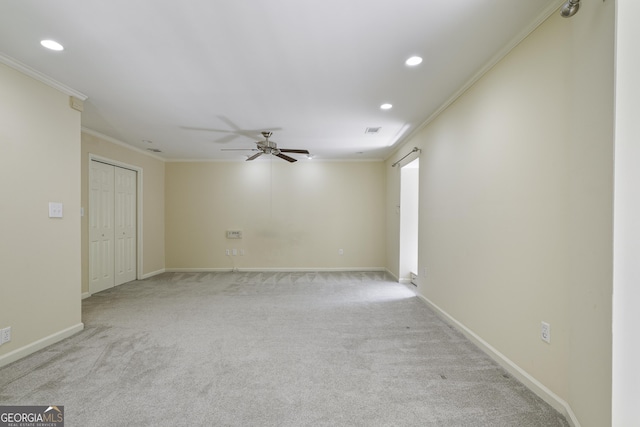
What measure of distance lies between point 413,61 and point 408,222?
3237 millimetres

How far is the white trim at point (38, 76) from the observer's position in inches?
87.9

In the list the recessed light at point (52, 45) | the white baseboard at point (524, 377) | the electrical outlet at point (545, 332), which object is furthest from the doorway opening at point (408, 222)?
the recessed light at point (52, 45)

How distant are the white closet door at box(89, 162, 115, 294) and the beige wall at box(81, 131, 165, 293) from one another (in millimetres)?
118

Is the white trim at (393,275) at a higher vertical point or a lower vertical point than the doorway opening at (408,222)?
lower

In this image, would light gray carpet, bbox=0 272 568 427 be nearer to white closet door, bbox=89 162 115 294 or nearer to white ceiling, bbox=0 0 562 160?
white closet door, bbox=89 162 115 294

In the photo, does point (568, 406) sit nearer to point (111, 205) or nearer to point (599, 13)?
point (599, 13)

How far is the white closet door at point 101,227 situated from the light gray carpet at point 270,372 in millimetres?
1011

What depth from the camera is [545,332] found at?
1.76 m

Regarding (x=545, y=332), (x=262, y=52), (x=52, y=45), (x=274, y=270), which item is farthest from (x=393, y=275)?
(x=52, y=45)

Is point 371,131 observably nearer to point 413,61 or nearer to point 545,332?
point 413,61

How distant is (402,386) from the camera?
6.31 ft

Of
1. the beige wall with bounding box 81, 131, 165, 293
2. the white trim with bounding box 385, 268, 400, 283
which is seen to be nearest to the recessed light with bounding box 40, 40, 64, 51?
the beige wall with bounding box 81, 131, 165, 293

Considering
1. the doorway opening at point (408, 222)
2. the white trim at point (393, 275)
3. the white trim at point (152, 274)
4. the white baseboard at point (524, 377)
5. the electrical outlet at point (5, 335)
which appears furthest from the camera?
the white trim at point (152, 274)

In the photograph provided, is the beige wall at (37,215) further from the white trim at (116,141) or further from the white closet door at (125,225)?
the white closet door at (125,225)
